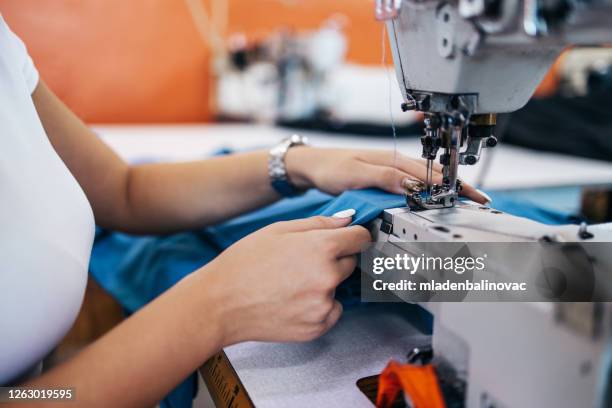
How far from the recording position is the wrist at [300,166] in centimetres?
95

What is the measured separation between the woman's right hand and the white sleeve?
48 cm

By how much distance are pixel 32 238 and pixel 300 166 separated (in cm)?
46

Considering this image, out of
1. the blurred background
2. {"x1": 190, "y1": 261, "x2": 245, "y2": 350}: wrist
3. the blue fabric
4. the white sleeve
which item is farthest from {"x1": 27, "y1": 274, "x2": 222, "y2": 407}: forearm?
the blurred background

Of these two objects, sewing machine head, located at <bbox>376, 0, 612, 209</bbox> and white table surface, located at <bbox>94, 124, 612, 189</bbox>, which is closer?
sewing machine head, located at <bbox>376, 0, 612, 209</bbox>

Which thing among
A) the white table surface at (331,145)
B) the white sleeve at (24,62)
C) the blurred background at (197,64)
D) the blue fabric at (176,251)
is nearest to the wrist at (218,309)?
the blue fabric at (176,251)

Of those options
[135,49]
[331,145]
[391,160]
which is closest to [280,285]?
[391,160]

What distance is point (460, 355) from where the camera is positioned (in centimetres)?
55

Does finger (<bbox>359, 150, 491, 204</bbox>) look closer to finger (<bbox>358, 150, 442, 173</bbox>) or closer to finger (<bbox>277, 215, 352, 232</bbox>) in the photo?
finger (<bbox>358, 150, 442, 173</bbox>)

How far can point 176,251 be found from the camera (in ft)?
3.29

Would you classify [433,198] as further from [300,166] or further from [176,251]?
[176,251]

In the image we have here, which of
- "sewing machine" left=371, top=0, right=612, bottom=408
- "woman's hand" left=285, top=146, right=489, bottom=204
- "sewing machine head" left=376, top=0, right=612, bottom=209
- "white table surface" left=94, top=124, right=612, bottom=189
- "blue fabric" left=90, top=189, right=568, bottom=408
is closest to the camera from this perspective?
"sewing machine" left=371, top=0, right=612, bottom=408

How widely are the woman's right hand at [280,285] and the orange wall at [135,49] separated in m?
1.67

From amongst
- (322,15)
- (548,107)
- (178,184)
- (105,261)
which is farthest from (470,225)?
(322,15)

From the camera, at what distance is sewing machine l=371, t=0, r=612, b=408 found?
0.42 meters
